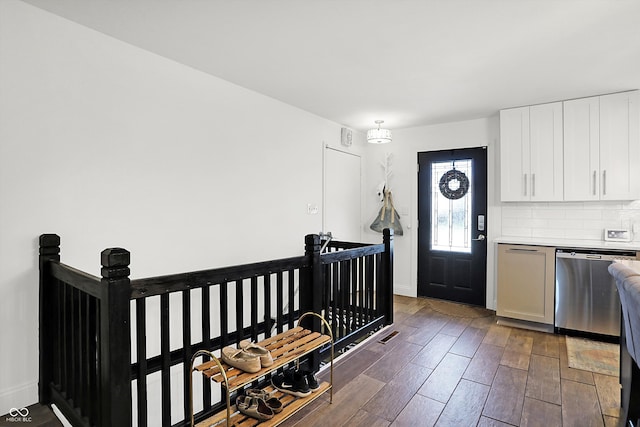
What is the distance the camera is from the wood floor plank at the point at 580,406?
6.96 ft

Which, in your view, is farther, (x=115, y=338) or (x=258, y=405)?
(x=258, y=405)

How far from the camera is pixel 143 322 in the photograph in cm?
166

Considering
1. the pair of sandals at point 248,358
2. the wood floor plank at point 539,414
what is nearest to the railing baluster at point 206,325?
the pair of sandals at point 248,358

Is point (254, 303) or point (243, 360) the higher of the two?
point (254, 303)

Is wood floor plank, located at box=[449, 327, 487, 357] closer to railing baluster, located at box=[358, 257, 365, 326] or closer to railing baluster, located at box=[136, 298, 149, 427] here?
railing baluster, located at box=[358, 257, 365, 326]

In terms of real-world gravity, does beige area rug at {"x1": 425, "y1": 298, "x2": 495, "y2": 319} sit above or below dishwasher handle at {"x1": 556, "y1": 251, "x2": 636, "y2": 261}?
below

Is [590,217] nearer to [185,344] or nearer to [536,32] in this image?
[536,32]

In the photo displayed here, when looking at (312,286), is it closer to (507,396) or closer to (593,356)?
(507,396)

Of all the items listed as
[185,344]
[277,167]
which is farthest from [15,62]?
[277,167]

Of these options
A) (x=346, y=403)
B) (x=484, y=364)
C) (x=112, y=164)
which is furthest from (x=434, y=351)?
(x=112, y=164)

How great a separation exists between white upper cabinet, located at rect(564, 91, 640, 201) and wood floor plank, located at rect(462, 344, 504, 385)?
1972 millimetres

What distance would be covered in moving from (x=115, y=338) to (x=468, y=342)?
315cm

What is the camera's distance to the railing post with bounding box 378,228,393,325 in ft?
12.1

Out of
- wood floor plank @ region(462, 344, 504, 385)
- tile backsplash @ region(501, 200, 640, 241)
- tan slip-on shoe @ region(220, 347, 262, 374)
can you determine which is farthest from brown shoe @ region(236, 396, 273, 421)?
tile backsplash @ region(501, 200, 640, 241)
